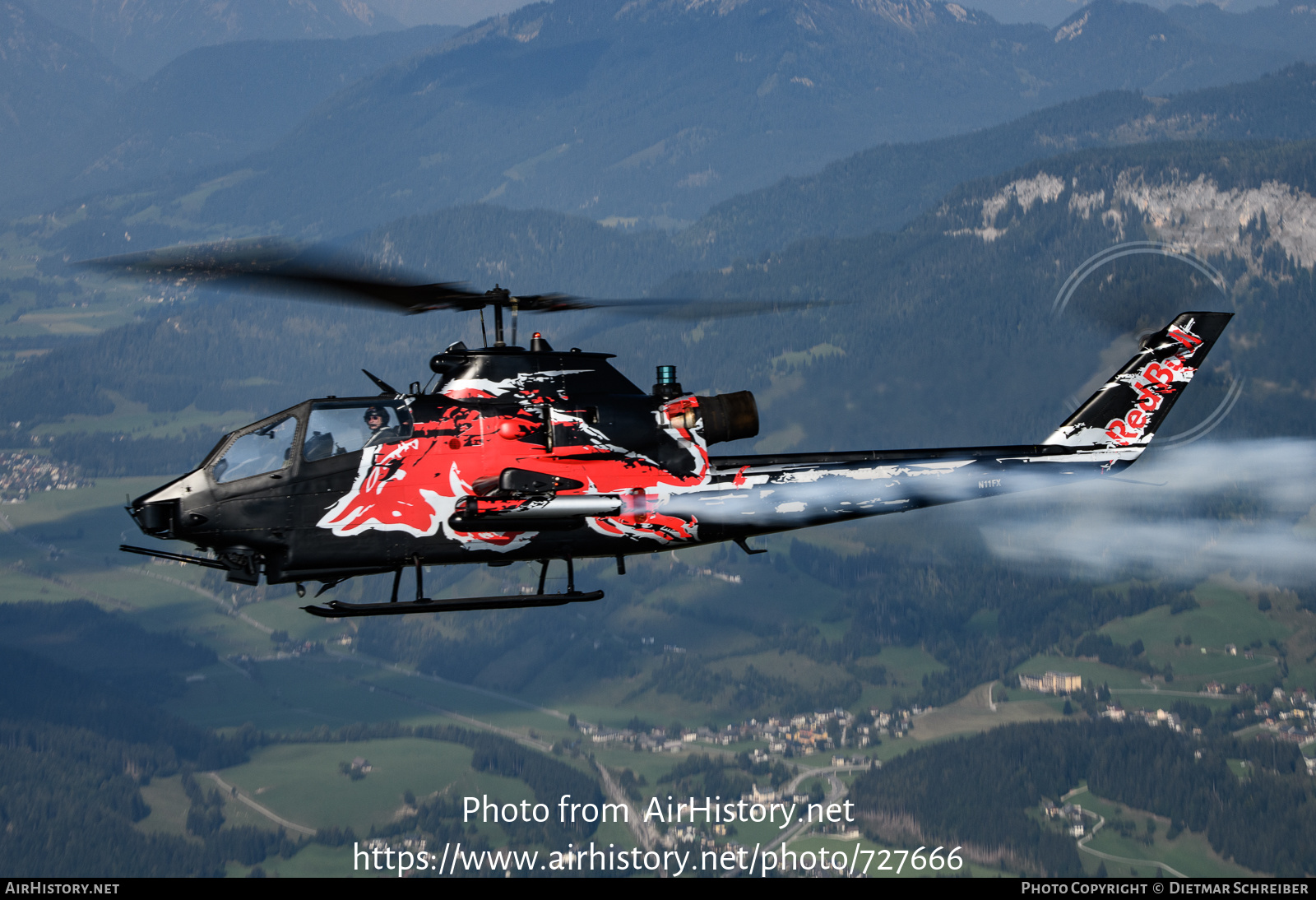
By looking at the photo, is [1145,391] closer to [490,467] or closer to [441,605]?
[490,467]

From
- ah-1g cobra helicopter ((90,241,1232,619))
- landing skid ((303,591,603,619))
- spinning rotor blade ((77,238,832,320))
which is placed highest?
spinning rotor blade ((77,238,832,320))

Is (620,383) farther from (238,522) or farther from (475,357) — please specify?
(238,522)

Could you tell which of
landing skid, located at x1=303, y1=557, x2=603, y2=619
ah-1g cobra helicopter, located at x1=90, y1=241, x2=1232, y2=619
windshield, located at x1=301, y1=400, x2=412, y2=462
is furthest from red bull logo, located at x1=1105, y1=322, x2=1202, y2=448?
windshield, located at x1=301, y1=400, x2=412, y2=462

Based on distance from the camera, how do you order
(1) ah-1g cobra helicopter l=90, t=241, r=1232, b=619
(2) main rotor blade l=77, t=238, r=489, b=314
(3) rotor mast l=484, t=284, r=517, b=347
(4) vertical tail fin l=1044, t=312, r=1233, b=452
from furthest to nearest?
(4) vertical tail fin l=1044, t=312, r=1233, b=452
(3) rotor mast l=484, t=284, r=517, b=347
(1) ah-1g cobra helicopter l=90, t=241, r=1232, b=619
(2) main rotor blade l=77, t=238, r=489, b=314

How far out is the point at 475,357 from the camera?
30.7 metres

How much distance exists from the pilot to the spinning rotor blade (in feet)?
8.16

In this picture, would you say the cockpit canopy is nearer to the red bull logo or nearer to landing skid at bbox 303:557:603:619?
landing skid at bbox 303:557:603:619

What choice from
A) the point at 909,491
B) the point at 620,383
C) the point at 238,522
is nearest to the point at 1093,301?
the point at 909,491

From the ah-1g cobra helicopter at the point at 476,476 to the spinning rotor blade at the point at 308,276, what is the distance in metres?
0.08

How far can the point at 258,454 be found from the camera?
29.5m

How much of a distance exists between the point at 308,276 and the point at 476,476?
19.7 ft

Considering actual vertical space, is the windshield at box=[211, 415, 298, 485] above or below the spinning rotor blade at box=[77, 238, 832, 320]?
below

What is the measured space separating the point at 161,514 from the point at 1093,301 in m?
26.0

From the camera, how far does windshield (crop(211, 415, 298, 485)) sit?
96.7ft
